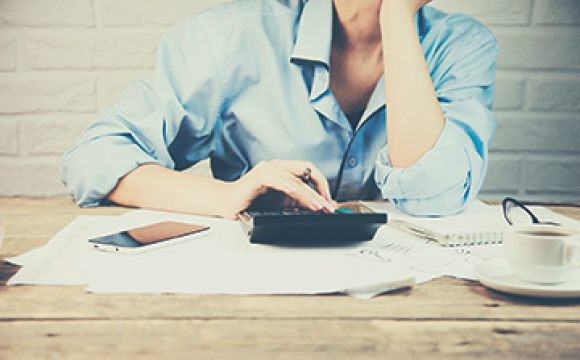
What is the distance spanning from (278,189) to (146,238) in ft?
0.66

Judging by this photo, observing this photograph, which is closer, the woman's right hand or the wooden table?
the wooden table

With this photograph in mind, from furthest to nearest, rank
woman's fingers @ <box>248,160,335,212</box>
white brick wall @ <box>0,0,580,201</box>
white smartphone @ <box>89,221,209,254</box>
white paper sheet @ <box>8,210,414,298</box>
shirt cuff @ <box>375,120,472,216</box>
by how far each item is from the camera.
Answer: white brick wall @ <box>0,0,580,201</box> < shirt cuff @ <box>375,120,472,216</box> < woman's fingers @ <box>248,160,335,212</box> < white smartphone @ <box>89,221,209,254</box> < white paper sheet @ <box>8,210,414,298</box>

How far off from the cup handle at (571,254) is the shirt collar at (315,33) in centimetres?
65

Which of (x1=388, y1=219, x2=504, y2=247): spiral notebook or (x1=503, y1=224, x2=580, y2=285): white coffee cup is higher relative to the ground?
(x1=503, y1=224, x2=580, y2=285): white coffee cup

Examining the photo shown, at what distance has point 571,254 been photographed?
392 mm

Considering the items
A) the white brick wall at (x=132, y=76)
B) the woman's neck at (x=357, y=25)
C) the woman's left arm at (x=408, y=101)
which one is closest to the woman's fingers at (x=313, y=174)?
the woman's left arm at (x=408, y=101)

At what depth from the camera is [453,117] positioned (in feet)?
2.95

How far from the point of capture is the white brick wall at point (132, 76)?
1303 millimetres

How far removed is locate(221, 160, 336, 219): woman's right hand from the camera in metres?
0.63

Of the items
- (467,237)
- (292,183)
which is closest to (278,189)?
(292,183)

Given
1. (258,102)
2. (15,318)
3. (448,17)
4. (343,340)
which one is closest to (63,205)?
(258,102)

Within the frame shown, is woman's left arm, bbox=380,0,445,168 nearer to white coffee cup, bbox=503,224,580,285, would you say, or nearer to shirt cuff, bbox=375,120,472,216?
shirt cuff, bbox=375,120,472,216

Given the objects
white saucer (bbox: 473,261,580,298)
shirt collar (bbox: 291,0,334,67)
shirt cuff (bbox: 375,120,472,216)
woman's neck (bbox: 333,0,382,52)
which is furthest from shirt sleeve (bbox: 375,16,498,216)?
white saucer (bbox: 473,261,580,298)

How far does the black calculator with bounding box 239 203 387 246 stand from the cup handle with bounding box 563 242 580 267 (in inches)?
7.7
